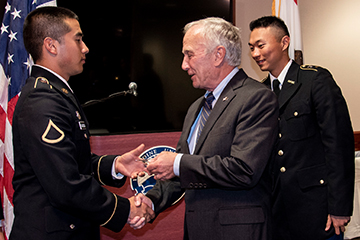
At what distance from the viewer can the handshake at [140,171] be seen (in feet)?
4.64

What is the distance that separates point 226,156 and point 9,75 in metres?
2.03

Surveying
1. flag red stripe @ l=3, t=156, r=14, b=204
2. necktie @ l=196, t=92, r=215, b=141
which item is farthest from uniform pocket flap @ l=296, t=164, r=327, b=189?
flag red stripe @ l=3, t=156, r=14, b=204

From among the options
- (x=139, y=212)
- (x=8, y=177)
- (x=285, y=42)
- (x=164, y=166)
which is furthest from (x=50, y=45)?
(x=285, y=42)

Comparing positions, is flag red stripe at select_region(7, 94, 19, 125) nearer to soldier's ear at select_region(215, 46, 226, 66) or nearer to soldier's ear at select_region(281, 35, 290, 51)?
soldier's ear at select_region(215, 46, 226, 66)

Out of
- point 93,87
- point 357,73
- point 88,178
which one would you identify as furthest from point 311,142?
point 357,73

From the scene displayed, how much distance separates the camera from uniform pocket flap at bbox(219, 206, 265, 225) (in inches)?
52.4

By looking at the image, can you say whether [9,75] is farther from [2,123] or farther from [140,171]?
[140,171]

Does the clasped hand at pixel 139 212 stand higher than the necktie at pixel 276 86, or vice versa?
the necktie at pixel 276 86

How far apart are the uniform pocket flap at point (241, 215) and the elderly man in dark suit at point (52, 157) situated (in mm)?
486

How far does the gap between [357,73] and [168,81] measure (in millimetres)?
3076

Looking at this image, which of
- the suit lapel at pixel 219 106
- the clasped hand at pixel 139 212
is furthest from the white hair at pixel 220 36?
the clasped hand at pixel 139 212

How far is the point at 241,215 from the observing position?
1338 millimetres

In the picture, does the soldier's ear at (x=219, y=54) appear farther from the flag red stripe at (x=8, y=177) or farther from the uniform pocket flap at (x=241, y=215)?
the flag red stripe at (x=8, y=177)

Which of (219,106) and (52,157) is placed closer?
(52,157)
